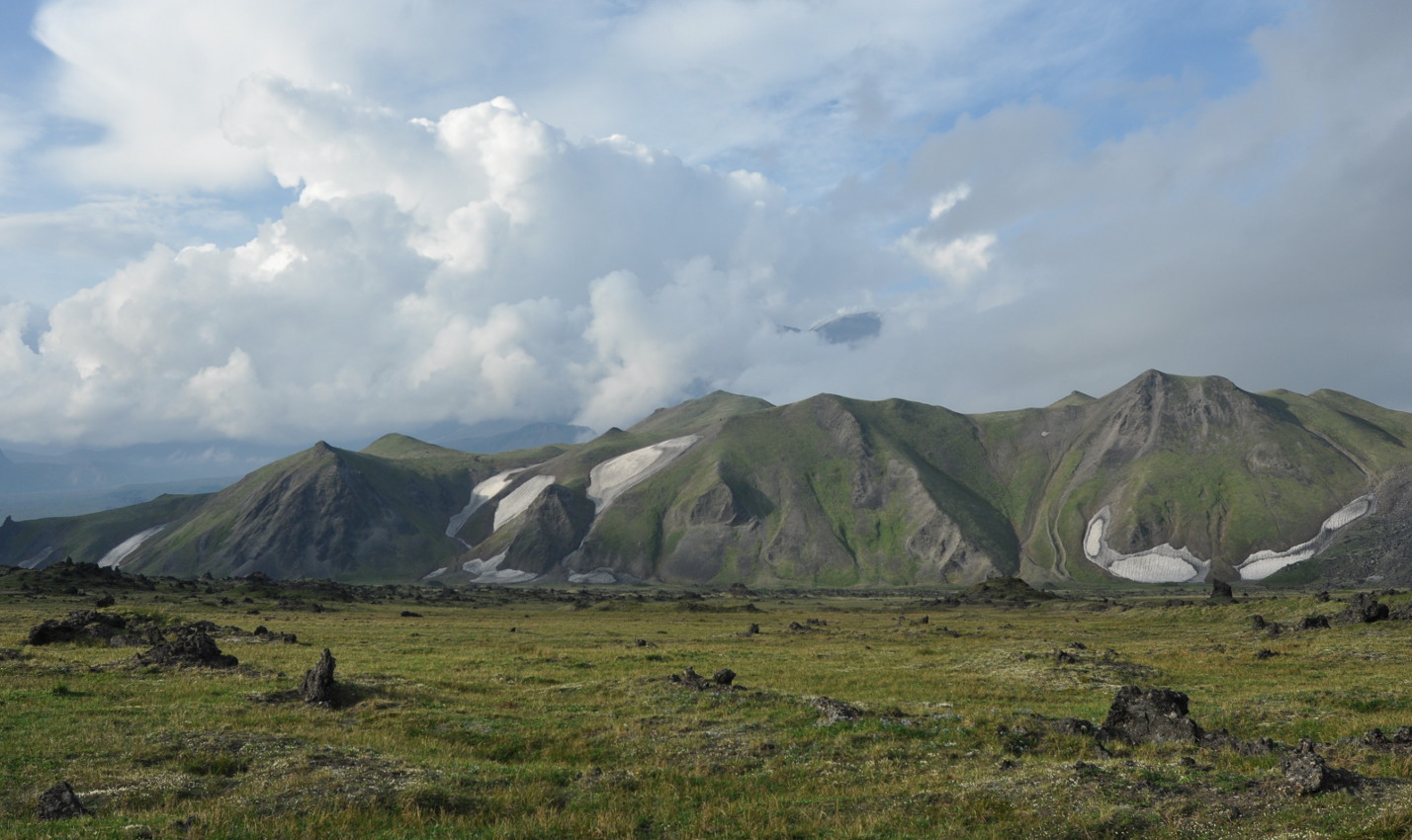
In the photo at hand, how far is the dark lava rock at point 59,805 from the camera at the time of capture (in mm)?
17984

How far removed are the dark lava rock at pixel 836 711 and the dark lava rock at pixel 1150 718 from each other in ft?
27.8

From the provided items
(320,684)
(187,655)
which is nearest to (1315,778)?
(320,684)

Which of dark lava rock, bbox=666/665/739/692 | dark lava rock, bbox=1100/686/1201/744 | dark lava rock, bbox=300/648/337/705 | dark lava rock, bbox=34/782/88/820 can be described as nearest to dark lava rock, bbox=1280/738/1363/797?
dark lava rock, bbox=1100/686/1201/744

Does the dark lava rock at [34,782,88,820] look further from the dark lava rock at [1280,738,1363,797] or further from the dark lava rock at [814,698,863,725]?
the dark lava rock at [1280,738,1363,797]

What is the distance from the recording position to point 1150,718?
27.2 m

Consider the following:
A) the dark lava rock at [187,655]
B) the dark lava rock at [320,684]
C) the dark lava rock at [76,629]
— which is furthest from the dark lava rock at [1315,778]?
the dark lava rock at [76,629]

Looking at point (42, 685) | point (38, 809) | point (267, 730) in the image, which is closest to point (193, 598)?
point (42, 685)

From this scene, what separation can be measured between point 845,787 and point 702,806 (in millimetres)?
4206

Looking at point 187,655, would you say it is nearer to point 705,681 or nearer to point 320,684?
point 320,684

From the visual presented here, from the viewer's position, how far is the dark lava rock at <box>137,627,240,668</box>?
43031 millimetres

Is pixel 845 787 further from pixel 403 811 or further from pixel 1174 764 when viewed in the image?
pixel 403 811

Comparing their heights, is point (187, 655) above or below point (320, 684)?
below

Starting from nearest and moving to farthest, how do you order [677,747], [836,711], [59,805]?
[59,805] < [677,747] < [836,711]

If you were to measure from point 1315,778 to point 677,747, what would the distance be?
17.0 meters
